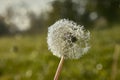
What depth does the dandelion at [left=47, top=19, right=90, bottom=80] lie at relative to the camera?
242cm

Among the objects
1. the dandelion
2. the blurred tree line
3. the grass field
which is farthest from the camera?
the blurred tree line

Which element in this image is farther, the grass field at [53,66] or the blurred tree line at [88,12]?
the blurred tree line at [88,12]

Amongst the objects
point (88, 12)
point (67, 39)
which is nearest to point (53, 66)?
point (67, 39)

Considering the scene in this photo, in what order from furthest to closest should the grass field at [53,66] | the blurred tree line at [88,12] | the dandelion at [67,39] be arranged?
the blurred tree line at [88,12]
the grass field at [53,66]
the dandelion at [67,39]

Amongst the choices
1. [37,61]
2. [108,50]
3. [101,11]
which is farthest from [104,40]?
[101,11]

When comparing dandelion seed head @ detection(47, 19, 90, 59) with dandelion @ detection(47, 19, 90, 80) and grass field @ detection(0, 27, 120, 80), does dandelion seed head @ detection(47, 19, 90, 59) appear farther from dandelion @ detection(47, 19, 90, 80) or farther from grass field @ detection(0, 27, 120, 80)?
grass field @ detection(0, 27, 120, 80)

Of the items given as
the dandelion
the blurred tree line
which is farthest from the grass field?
the blurred tree line

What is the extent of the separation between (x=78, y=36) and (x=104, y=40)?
33.9 feet

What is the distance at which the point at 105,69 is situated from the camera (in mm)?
8328

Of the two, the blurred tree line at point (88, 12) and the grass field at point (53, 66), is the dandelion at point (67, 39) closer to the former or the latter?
the grass field at point (53, 66)

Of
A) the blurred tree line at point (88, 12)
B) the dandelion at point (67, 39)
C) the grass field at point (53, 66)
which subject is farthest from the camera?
the blurred tree line at point (88, 12)

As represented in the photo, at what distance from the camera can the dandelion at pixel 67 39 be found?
2420mm

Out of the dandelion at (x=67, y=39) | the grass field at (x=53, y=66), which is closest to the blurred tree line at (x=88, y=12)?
the grass field at (x=53, y=66)

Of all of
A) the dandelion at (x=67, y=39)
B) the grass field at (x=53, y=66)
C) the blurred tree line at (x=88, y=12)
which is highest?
the dandelion at (x=67, y=39)
